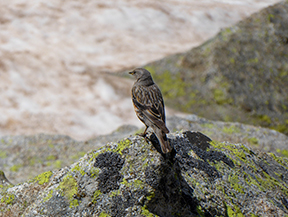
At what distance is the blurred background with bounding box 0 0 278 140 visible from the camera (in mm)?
19922

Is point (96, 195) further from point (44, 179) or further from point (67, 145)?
point (67, 145)

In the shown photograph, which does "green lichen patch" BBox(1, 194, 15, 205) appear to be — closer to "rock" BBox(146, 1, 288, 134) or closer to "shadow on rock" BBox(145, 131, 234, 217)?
"shadow on rock" BBox(145, 131, 234, 217)

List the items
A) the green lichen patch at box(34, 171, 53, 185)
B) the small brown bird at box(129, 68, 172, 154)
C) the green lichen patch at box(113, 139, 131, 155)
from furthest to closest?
the green lichen patch at box(34, 171, 53, 185)
the green lichen patch at box(113, 139, 131, 155)
the small brown bird at box(129, 68, 172, 154)

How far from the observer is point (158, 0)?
3152 cm

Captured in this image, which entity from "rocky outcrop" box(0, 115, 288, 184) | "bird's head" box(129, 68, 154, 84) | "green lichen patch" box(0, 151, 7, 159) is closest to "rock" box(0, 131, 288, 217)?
"bird's head" box(129, 68, 154, 84)

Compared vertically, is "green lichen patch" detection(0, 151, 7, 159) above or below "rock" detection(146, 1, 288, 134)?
below

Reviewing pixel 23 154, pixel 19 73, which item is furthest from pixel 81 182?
pixel 19 73

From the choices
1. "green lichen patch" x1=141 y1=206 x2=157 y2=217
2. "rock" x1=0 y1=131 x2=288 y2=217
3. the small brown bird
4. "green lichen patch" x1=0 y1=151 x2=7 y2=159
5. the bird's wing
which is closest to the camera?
"green lichen patch" x1=141 y1=206 x2=157 y2=217

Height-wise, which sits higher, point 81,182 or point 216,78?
point 81,182

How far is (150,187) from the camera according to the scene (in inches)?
225

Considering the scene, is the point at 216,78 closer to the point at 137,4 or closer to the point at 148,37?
the point at 148,37

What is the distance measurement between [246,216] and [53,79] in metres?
19.6

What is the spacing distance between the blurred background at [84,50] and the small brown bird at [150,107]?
429 inches

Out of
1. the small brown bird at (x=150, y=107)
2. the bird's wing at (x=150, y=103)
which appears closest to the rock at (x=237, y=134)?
the small brown bird at (x=150, y=107)
